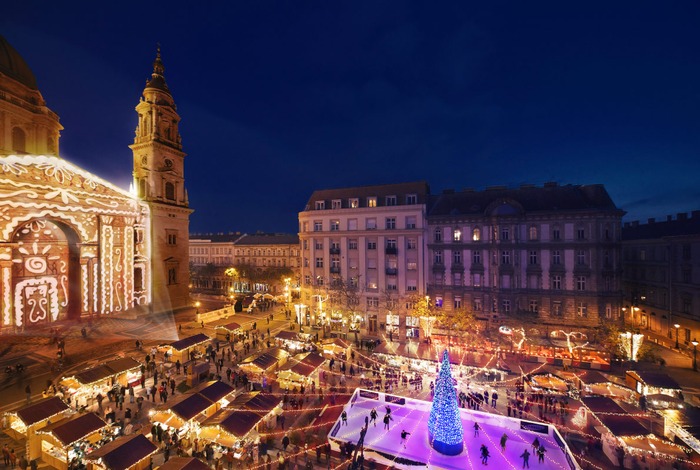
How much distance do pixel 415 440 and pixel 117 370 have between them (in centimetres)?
2036

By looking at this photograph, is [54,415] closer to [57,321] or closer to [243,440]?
[243,440]

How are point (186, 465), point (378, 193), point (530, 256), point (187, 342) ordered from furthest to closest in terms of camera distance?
point (378, 193), point (530, 256), point (187, 342), point (186, 465)

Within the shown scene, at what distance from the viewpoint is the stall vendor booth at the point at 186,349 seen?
92.0 ft

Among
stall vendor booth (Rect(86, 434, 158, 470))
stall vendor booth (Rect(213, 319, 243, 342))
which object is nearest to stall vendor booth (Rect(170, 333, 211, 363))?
stall vendor booth (Rect(213, 319, 243, 342))

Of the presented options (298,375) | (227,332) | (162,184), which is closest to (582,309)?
(298,375)

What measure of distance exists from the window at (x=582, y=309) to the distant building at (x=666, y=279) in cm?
951

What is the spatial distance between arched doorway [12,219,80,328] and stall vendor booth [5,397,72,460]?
669 inches

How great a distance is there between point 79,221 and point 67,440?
79.2 feet

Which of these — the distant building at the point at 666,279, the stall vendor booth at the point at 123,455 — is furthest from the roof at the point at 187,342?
the distant building at the point at 666,279

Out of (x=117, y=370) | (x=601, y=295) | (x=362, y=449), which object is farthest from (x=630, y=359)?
(x=117, y=370)

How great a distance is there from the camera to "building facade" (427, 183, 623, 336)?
104 ft

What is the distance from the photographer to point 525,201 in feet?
119

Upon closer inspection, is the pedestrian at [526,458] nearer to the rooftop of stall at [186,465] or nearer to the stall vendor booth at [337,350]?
the rooftop of stall at [186,465]

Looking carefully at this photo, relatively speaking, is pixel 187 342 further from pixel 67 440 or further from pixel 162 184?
pixel 162 184
